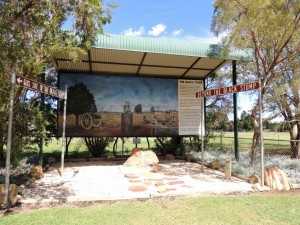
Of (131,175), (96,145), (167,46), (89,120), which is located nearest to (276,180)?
(131,175)

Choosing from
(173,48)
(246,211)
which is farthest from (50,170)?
(246,211)

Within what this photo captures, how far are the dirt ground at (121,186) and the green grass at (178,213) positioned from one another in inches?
17.1

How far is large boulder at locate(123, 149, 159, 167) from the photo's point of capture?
10.4 m

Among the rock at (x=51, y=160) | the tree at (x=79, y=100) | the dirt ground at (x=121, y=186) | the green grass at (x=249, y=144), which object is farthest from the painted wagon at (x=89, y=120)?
the green grass at (x=249, y=144)

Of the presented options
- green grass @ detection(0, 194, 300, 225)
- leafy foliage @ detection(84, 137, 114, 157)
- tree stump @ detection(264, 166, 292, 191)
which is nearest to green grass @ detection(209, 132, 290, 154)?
tree stump @ detection(264, 166, 292, 191)

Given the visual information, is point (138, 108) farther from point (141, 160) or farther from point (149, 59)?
point (141, 160)

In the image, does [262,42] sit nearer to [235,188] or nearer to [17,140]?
[235,188]

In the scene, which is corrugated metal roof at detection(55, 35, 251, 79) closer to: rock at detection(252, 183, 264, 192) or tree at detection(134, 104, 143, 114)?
tree at detection(134, 104, 143, 114)

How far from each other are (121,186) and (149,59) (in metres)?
5.73

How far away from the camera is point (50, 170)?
973cm

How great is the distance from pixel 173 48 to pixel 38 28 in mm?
5215

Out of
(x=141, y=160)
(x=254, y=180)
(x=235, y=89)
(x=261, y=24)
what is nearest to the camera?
(x=254, y=180)

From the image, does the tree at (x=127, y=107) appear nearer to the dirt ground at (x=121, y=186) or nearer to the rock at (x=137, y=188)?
the dirt ground at (x=121, y=186)

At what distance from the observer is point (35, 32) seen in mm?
6164
